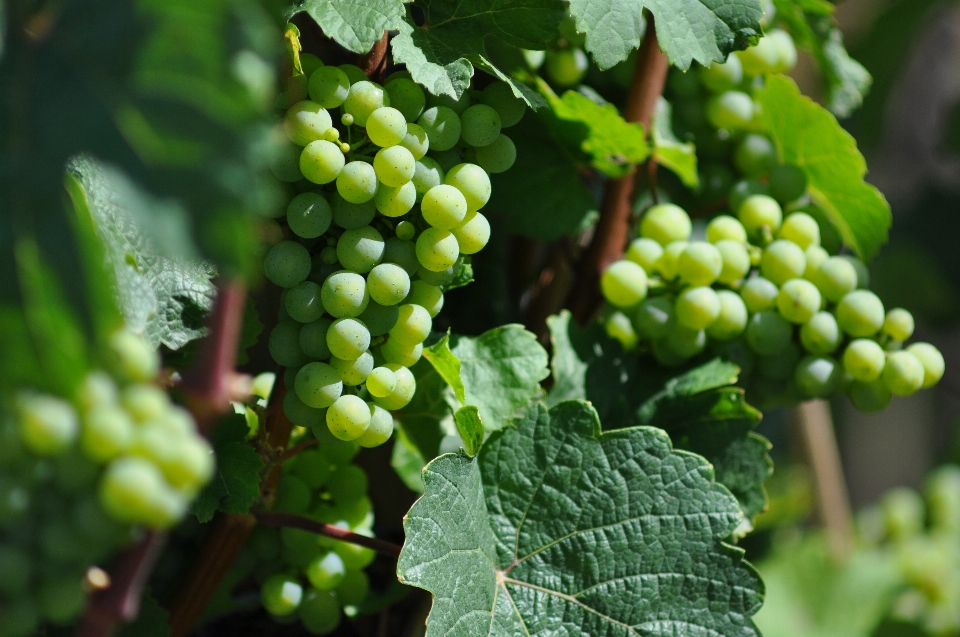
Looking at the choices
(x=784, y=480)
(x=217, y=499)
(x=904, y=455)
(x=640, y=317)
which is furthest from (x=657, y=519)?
(x=904, y=455)

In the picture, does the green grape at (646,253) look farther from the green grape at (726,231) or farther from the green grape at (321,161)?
the green grape at (321,161)

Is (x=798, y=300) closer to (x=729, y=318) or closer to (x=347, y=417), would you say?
(x=729, y=318)

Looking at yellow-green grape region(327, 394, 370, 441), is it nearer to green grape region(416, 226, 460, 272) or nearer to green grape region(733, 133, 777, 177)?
green grape region(416, 226, 460, 272)

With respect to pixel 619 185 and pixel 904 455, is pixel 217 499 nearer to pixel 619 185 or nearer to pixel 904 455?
pixel 619 185

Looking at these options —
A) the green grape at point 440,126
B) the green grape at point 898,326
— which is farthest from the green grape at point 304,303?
the green grape at point 898,326

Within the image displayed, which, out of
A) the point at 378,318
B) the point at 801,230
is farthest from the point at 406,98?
the point at 801,230

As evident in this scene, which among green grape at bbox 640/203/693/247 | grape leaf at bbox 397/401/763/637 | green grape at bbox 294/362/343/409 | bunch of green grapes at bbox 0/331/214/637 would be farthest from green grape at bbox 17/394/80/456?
green grape at bbox 640/203/693/247
